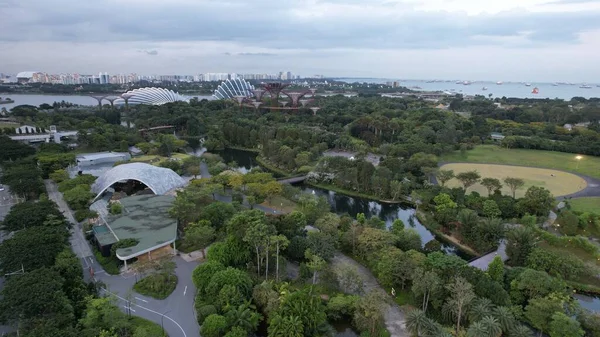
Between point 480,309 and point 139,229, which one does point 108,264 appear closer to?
point 139,229

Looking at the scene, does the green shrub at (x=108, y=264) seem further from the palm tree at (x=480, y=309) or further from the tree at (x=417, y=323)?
the palm tree at (x=480, y=309)

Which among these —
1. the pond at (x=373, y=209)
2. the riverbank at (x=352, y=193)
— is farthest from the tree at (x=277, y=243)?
the riverbank at (x=352, y=193)

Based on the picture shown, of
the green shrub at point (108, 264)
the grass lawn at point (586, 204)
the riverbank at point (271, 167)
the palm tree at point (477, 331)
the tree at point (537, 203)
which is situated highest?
the tree at point (537, 203)

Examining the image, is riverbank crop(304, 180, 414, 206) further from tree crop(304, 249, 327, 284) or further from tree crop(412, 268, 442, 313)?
tree crop(412, 268, 442, 313)

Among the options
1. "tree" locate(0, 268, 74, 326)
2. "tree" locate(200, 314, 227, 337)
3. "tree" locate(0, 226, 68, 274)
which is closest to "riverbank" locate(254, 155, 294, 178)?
"tree" locate(0, 226, 68, 274)

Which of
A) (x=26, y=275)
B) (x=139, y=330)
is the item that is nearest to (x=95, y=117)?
(x=26, y=275)
